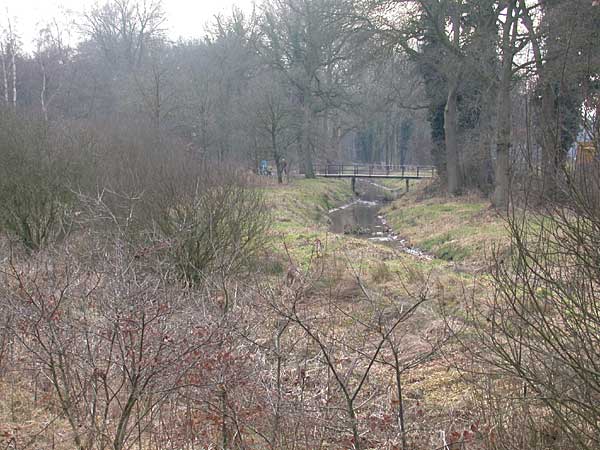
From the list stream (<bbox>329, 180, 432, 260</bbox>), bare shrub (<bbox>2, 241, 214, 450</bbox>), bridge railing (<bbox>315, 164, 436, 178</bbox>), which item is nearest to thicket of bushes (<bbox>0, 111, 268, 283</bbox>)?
bare shrub (<bbox>2, 241, 214, 450</bbox>)

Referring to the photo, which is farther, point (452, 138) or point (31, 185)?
point (452, 138)

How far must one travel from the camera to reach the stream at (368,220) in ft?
64.8

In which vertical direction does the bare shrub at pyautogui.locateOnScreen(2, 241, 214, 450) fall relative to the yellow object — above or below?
below

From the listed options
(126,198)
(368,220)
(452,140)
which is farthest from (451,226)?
(126,198)

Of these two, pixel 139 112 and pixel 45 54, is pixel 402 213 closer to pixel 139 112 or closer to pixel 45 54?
pixel 139 112

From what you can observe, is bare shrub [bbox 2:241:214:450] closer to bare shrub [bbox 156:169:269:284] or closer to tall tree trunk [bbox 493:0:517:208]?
bare shrub [bbox 156:169:269:284]

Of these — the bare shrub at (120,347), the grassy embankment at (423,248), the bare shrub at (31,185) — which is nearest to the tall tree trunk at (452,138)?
the grassy embankment at (423,248)

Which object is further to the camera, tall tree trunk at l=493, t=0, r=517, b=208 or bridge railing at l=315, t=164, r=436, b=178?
bridge railing at l=315, t=164, r=436, b=178

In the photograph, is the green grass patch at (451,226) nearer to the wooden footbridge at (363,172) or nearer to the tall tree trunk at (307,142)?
the tall tree trunk at (307,142)

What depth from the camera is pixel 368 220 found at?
26.8 metres

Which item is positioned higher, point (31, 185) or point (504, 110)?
point (504, 110)

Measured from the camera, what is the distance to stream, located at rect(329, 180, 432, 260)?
19763mm

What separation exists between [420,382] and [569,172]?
3837 mm

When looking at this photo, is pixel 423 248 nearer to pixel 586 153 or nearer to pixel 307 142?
pixel 586 153
